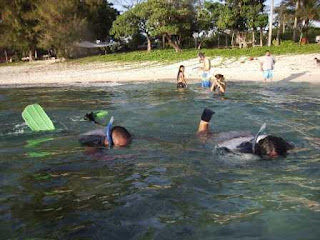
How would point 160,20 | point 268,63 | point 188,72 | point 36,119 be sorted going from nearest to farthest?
point 36,119 → point 268,63 → point 188,72 → point 160,20

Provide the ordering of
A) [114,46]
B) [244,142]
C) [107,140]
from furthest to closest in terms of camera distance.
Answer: [114,46] → [107,140] → [244,142]

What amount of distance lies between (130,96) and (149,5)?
2291cm

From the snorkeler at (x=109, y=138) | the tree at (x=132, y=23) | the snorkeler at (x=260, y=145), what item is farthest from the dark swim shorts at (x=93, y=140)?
the tree at (x=132, y=23)

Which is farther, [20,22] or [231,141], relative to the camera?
[20,22]

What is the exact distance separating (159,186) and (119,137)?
1.49 metres

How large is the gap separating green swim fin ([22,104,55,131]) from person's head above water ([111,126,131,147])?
9.97 ft

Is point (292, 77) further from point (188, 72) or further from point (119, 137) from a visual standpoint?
point (119, 137)

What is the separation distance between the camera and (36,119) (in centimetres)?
902

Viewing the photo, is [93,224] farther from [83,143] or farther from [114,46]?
[114,46]

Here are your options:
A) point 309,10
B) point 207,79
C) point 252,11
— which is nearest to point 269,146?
point 207,79

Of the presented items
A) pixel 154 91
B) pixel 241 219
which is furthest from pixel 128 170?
pixel 154 91

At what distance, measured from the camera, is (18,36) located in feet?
142

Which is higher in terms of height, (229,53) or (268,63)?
(229,53)

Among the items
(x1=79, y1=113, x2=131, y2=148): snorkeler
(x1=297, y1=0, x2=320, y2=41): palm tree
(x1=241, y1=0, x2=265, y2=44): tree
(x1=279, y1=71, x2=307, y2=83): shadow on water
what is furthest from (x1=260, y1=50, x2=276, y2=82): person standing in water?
(x1=297, y1=0, x2=320, y2=41): palm tree
